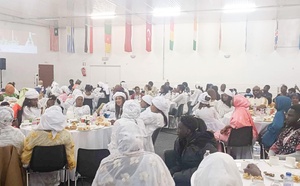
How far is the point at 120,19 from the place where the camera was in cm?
1312

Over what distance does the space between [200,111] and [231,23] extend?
8655 millimetres

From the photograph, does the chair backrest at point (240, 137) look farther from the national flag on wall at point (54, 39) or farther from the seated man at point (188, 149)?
the national flag on wall at point (54, 39)

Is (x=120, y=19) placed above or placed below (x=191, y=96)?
above

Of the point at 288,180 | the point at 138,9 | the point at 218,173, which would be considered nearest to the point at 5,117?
the point at 218,173

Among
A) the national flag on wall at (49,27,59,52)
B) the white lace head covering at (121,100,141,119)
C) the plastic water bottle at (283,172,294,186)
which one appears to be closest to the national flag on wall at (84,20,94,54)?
the national flag on wall at (49,27,59,52)

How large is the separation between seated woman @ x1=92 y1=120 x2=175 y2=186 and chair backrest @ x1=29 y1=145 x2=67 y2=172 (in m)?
1.44

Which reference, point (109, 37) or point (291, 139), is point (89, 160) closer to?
point (291, 139)

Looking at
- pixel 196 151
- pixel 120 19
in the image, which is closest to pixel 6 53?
pixel 120 19

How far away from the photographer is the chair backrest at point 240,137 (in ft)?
15.7

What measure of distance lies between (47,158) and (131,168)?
167cm

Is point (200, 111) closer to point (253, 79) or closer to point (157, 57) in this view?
point (253, 79)

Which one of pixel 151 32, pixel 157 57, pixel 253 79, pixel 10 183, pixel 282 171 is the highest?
pixel 151 32

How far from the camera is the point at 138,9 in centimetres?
1047

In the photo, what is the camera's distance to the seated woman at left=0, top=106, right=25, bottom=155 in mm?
3510
